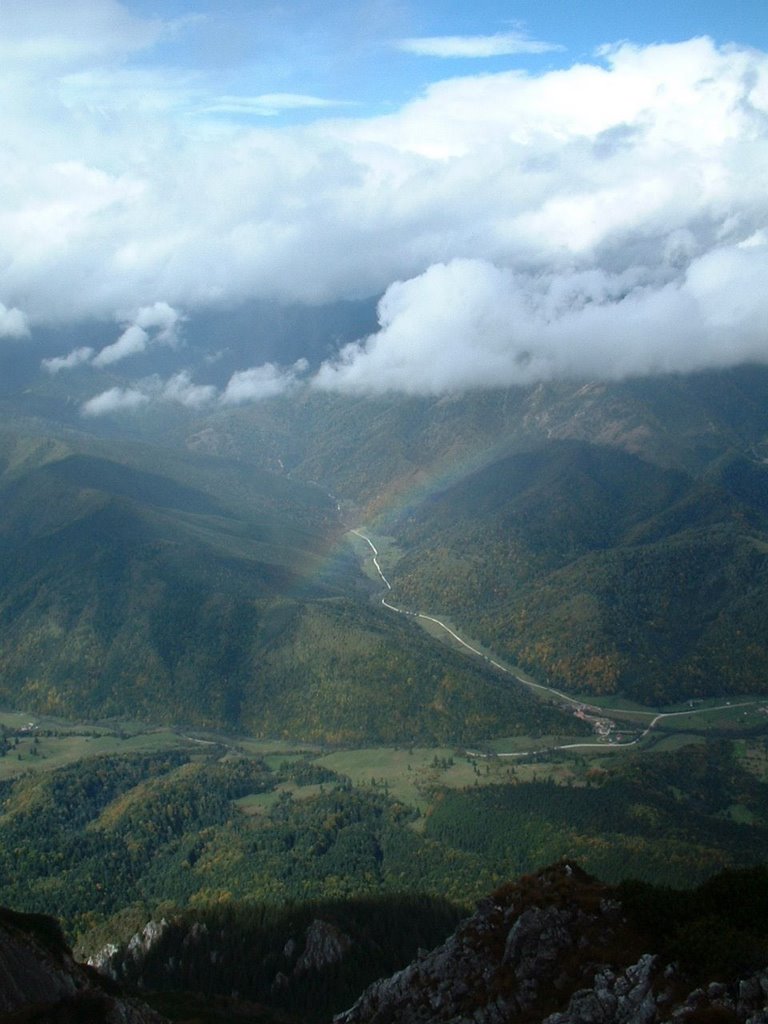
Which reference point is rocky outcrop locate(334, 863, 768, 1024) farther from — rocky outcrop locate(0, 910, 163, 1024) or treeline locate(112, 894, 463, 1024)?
treeline locate(112, 894, 463, 1024)

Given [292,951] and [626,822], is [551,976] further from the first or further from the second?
[626,822]

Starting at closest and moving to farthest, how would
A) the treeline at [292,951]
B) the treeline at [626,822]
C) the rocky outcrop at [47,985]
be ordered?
the rocky outcrop at [47,985]
the treeline at [292,951]
the treeline at [626,822]

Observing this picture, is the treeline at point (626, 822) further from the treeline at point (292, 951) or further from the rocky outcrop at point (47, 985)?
the rocky outcrop at point (47, 985)

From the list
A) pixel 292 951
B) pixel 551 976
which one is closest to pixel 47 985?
pixel 551 976

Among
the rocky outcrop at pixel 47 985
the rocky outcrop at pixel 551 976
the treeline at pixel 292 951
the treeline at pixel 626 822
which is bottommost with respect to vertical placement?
the treeline at pixel 626 822

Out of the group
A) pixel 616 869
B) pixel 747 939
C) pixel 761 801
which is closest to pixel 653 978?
pixel 747 939

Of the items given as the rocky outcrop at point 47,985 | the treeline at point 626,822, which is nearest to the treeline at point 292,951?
the treeline at point 626,822

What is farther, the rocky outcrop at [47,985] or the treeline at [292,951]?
the treeline at [292,951]

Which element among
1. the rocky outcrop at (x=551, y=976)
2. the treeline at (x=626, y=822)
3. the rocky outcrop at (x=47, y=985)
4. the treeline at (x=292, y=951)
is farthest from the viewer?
the treeline at (x=626, y=822)
